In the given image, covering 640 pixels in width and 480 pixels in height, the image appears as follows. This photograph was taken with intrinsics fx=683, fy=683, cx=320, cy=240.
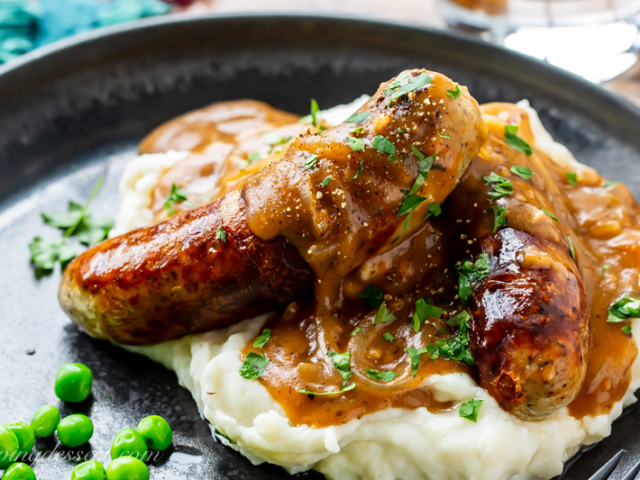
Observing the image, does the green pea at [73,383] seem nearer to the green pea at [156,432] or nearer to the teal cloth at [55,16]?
the green pea at [156,432]

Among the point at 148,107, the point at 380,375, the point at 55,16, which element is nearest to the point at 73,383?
the point at 380,375

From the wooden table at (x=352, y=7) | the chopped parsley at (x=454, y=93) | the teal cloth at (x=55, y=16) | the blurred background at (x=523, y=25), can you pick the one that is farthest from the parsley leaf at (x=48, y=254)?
→ the wooden table at (x=352, y=7)

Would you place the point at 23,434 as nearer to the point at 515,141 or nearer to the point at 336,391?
the point at 336,391

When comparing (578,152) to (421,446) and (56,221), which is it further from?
(56,221)

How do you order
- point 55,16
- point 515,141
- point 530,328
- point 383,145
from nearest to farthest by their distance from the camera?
point 530,328
point 383,145
point 515,141
point 55,16

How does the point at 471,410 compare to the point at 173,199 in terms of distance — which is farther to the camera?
the point at 173,199

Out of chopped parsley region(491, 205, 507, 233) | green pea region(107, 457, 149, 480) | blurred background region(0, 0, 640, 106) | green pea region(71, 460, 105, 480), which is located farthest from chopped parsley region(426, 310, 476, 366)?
blurred background region(0, 0, 640, 106)

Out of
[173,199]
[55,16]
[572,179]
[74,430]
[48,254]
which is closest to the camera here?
[74,430]
